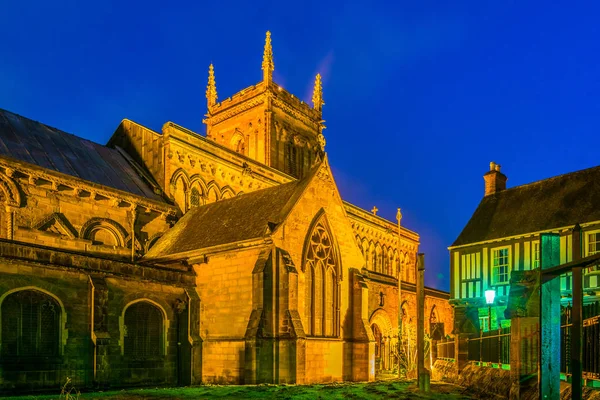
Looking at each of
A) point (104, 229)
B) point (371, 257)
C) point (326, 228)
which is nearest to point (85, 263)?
point (104, 229)

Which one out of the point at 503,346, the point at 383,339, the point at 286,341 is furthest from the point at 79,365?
the point at 383,339

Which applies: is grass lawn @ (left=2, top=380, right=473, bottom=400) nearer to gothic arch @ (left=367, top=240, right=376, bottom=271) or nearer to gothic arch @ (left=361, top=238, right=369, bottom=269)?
gothic arch @ (left=361, top=238, right=369, bottom=269)

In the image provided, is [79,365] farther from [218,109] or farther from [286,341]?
[218,109]

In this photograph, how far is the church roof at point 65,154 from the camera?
26.3 meters

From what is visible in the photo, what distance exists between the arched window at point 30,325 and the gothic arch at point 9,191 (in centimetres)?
703

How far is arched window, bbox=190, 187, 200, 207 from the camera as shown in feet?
110

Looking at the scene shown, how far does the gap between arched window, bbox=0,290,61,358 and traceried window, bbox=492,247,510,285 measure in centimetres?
2494

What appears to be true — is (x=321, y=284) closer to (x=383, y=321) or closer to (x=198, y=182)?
(x=198, y=182)

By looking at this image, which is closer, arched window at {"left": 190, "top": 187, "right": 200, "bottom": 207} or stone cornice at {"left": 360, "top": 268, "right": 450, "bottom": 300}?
arched window at {"left": 190, "top": 187, "right": 200, "bottom": 207}

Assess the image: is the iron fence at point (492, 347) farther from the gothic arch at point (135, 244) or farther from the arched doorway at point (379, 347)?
the gothic arch at point (135, 244)

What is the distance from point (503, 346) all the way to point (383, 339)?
19812mm

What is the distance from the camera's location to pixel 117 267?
20688mm

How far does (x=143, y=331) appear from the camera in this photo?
70.3ft

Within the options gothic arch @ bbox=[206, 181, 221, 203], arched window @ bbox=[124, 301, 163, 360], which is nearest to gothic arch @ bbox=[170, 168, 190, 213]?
gothic arch @ bbox=[206, 181, 221, 203]
